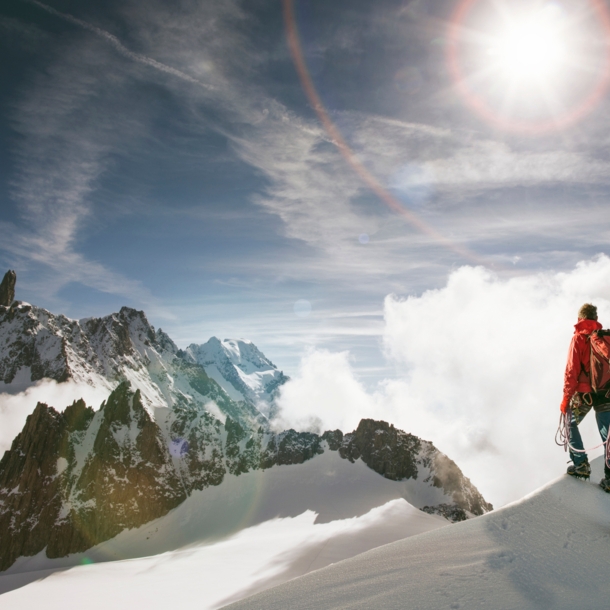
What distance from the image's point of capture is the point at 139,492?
119 m

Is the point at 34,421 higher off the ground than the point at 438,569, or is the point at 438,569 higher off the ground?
the point at 34,421

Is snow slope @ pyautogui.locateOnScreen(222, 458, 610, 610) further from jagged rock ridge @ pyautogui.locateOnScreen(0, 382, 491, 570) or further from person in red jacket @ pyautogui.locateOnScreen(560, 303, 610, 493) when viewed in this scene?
jagged rock ridge @ pyautogui.locateOnScreen(0, 382, 491, 570)

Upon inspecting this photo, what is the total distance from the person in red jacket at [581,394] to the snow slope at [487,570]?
158 centimetres

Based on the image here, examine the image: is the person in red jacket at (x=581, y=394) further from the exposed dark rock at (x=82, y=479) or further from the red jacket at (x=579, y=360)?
the exposed dark rock at (x=82, y=479)

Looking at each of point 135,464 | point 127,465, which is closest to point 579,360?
point 127,465

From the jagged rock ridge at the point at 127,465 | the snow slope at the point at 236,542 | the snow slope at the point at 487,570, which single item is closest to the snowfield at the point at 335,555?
the snow slope at the point at 487,570

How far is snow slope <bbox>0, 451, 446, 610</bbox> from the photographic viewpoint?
61.5m

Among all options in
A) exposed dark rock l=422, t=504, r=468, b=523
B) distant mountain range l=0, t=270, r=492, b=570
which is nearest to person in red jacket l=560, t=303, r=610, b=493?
distant mountain range l=0, t=270, r=492, b=570

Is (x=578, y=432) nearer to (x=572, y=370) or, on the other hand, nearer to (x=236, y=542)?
(x=572, y=370)

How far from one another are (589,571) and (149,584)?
86.5 meters

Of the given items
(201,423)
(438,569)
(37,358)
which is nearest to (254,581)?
(438,569)

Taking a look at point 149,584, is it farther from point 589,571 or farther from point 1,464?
point 589,571

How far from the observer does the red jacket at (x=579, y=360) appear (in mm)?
7648

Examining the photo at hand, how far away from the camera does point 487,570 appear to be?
4293 millimetres
